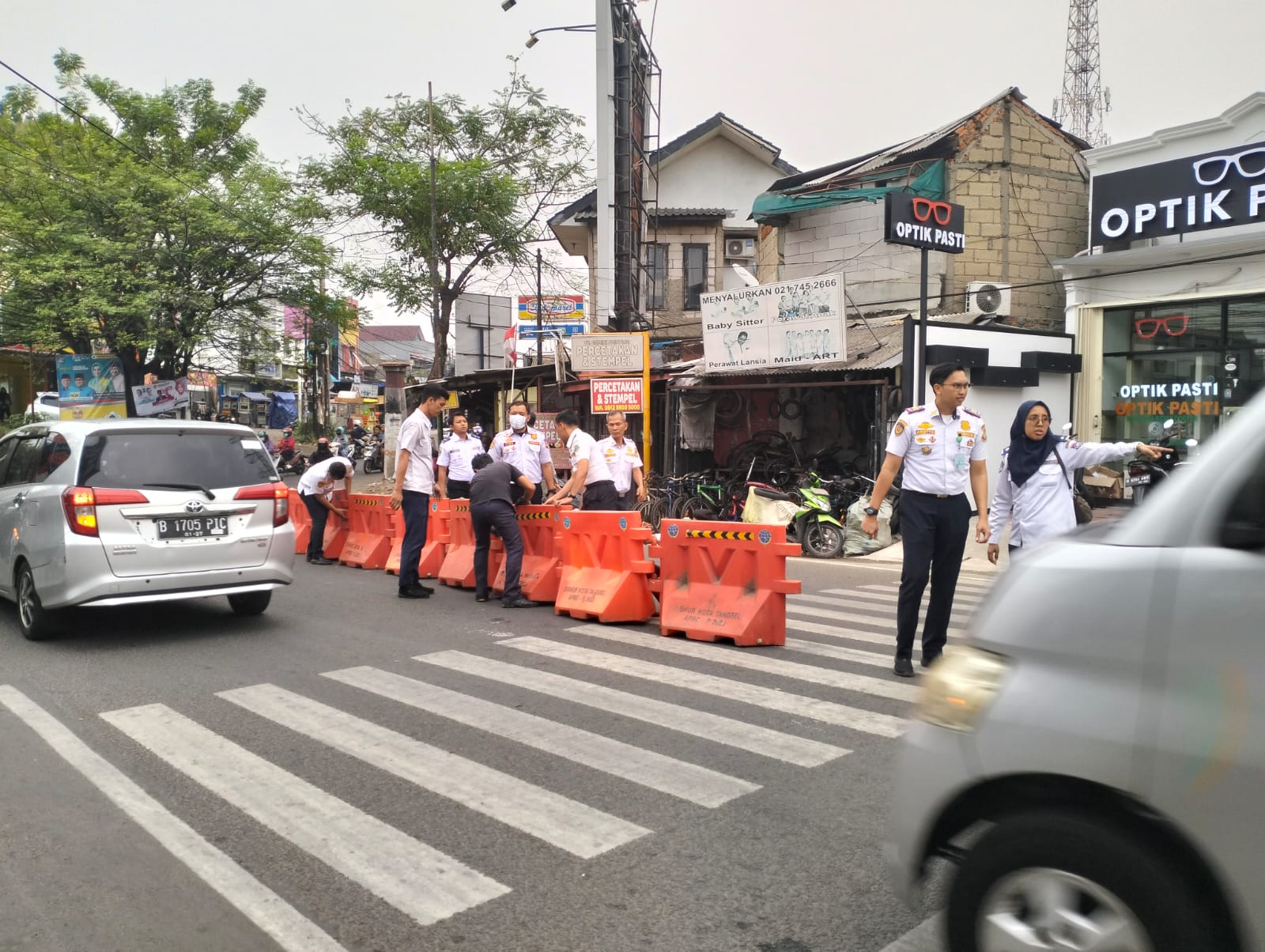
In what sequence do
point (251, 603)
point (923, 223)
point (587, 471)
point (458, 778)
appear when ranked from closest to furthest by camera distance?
point (458, 778), point (251, 603), point (587, 471), point (923, 223)

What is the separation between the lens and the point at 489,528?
9.32 metres

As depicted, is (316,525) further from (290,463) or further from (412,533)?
(290,463)

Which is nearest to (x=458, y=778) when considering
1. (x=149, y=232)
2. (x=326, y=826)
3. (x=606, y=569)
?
(x=326, y=826)

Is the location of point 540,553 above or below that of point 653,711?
above

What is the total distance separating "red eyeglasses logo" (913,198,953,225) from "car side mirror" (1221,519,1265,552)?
1363 cm

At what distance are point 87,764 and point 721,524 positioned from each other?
4.69 meters

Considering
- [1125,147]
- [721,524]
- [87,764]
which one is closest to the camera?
[87,764]

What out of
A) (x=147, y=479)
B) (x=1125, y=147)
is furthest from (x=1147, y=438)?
(x=147, y=479)

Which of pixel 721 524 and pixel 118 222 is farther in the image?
pixel 118 222

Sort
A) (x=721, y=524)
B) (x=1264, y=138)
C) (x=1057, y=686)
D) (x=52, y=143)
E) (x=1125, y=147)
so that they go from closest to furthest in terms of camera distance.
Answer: (x=1057, y=686), (x=721, y=524), (x=1264, y=138), (x=1125, y=147), (x=52, y=143)

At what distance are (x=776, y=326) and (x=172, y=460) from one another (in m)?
11.2

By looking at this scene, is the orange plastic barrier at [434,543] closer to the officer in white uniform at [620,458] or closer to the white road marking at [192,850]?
the officer in white uniform at [620,458]

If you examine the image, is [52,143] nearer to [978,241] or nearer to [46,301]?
[46,301]

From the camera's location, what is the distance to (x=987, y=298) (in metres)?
18.9
